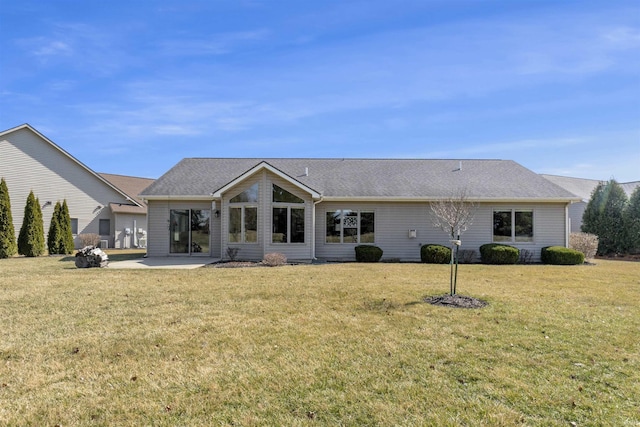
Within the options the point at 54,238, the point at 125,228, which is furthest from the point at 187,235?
the point at 125,228

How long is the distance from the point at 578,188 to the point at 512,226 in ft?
62.8

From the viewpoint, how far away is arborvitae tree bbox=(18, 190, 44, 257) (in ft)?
60.3

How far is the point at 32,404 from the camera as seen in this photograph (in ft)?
11.5

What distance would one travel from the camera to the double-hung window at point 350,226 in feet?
56.6

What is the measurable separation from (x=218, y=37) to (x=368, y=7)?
4.66 metres

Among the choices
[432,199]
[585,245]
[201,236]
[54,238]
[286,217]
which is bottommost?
[585,245]

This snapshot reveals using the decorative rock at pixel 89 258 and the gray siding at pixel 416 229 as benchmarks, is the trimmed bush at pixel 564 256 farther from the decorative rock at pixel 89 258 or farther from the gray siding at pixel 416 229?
the decorative rock at pixel 89 258

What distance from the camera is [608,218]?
21734 millimetres

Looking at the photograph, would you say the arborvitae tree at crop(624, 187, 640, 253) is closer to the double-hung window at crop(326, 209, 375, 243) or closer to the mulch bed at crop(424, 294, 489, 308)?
the double-hung window at crop(326, 209, 375, 243)

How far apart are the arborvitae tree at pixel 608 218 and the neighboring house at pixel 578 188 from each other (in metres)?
4.96

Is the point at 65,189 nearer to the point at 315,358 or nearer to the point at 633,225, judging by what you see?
the point at 315,358

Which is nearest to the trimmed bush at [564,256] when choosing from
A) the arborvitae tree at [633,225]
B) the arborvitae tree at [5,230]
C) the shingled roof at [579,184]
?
the arborvitae tree at [633,225]

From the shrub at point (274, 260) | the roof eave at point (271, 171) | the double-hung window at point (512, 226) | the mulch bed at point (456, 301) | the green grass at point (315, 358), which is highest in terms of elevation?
the roof eave at point (271, 171)

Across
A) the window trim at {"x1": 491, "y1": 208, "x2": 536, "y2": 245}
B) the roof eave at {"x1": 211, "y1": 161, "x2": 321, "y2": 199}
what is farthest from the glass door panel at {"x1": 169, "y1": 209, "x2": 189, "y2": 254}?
the window trim at {"x1": 491, "y1": 208, "x2": 536, "y2": 245}
